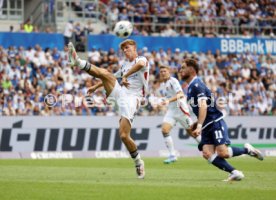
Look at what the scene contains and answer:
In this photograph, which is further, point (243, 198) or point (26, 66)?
point (26, 66)

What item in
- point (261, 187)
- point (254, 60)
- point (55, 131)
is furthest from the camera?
point (254, 60)

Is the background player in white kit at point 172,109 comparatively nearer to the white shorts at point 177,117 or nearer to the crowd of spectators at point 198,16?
the white shorts at point 177,117

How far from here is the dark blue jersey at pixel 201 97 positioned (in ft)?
51.8

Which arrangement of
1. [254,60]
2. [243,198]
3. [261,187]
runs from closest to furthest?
1. [243,198]
2. [261,187]
3. [254,60]

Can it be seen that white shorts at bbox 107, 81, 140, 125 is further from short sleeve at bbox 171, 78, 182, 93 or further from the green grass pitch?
short sleeve at bbox 171, 78, 182, 93

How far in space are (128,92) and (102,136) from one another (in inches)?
523

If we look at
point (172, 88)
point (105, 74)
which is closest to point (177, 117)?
point (172, 88)

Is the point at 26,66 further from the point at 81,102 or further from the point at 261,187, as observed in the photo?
Answer: the point at 261,187

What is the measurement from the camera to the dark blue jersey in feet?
51.8

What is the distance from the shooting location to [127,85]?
17.5m

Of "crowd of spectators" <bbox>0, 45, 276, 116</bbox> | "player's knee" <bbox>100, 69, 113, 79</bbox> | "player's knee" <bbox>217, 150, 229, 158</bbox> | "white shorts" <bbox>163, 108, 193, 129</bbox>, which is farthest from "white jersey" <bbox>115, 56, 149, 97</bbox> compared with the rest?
"crowd of spectators" <bbox>0, 45, 276, 116</bbox>

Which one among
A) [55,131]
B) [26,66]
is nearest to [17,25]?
[26,66]

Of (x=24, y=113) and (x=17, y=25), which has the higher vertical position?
(x=17, y=25)

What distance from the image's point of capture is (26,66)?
34188mm
